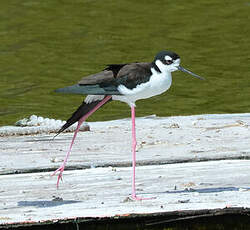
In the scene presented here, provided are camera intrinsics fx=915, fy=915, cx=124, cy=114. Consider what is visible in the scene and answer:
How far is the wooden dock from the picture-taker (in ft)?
18.2

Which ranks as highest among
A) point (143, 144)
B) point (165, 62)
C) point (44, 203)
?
point (165, 62)

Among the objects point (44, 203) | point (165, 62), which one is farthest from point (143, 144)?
point (44, 203)

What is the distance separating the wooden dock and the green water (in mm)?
3597

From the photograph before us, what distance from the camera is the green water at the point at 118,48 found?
39.6ft

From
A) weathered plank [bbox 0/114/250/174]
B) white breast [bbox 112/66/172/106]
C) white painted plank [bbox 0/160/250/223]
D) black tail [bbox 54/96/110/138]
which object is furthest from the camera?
weathered plank [bbox 0/114/250/174]

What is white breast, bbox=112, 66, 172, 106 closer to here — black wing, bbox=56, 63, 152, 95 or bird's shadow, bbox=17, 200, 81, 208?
black wing, bbox=56, 63, 152, 95

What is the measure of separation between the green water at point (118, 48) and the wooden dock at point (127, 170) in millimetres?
3597

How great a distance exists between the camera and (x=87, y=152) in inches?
276

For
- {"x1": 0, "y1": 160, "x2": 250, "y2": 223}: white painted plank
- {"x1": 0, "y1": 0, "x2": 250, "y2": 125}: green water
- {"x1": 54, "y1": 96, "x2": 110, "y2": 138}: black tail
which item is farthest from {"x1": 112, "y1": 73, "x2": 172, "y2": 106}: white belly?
{"x1": 0, "y1": 0, "x2": 250, "y2": 125}: green water

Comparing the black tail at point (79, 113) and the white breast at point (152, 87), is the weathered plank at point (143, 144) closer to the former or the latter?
the black tail at point (79, 113)

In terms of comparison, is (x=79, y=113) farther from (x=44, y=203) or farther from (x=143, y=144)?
(x=143, y=144)

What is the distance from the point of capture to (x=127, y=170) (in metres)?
6.57

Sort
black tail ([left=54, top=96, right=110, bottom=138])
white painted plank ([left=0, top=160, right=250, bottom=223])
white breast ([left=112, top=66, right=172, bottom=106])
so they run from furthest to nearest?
black tail ([left=54, top=96, right=110, bottom=138]) < white breast ([left=112, top=66, right=172, bottom=106]) < white painted plank ([left=0, top=160, right=250, bottom=223])

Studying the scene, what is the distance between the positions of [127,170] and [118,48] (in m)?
9.05
